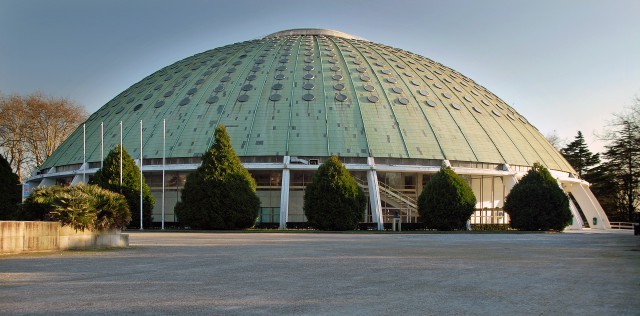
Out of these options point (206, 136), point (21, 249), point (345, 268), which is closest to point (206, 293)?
point (345, 268)

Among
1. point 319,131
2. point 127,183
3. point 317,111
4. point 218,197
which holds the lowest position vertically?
point 218,197

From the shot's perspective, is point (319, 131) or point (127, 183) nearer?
point (127, 183)

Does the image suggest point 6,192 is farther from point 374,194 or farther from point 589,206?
point 589,206

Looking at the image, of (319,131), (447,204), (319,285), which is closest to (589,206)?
(447,204)

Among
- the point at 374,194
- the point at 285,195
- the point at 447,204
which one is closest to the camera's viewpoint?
the point at 447,204

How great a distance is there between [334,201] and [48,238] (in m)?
23.2

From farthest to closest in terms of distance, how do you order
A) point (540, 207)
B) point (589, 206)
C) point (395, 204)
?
point (589, 206)
point (395, 204)
point (540, 207)

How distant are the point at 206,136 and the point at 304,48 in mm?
16342

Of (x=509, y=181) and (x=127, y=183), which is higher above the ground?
(x=509, y=181)

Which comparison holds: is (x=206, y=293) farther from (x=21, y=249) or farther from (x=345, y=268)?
(x=21, y=249)

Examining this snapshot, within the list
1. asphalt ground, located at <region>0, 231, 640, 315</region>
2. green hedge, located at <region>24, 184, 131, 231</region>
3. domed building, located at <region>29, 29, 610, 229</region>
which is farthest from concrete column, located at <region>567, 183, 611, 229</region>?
green hedge, located at <region>24, 184, 131, 231</region>

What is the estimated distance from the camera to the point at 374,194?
46.9 metres

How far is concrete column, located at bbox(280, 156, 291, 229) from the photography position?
45.5m

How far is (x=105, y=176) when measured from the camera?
4438cm
